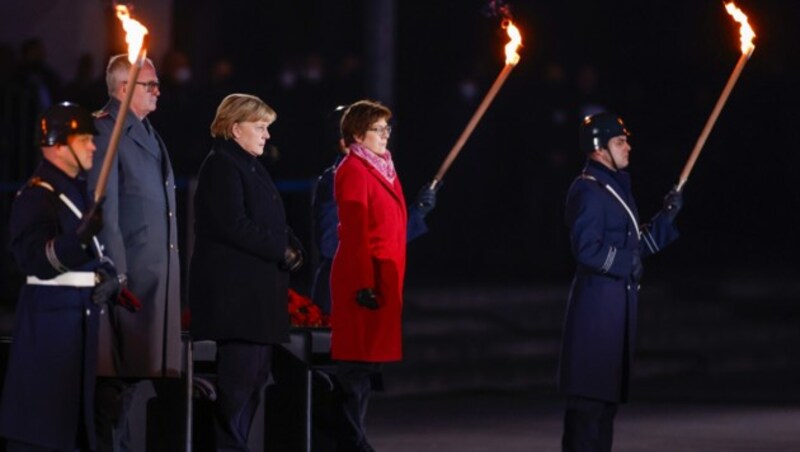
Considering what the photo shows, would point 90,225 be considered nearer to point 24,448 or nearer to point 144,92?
point 24,448

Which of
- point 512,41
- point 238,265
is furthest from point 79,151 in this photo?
point 512,41

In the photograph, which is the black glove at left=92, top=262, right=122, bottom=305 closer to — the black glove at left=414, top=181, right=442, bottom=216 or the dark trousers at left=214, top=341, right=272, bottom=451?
the dark trousers at left=214, top=341, right=272, bottom=451

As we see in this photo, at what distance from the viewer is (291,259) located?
12.9 m

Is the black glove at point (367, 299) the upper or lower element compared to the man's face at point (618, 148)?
lower

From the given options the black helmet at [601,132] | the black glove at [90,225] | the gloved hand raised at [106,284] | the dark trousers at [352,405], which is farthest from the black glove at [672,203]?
the black glove at [90,225]

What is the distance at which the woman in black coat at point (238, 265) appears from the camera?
1263 centimetres

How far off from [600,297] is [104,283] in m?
2.69

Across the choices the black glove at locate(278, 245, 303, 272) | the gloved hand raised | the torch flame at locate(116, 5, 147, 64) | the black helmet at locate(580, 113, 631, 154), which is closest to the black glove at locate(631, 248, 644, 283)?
the black helmet at locate(580, 113, 631, 154)

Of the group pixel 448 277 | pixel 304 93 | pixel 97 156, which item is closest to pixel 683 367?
pixel 448 277

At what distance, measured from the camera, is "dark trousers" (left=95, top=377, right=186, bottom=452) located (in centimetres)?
1184

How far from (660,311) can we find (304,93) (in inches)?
152

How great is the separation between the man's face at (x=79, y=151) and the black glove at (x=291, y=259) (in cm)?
157

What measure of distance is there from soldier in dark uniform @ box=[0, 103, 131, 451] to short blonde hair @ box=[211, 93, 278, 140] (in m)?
1.40

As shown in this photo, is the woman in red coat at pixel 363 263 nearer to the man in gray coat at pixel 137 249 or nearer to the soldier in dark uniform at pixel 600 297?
the soldier in dark uniform at pixel 600 297
